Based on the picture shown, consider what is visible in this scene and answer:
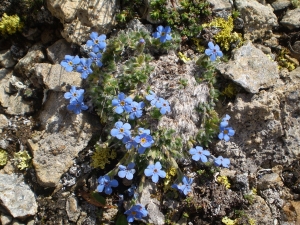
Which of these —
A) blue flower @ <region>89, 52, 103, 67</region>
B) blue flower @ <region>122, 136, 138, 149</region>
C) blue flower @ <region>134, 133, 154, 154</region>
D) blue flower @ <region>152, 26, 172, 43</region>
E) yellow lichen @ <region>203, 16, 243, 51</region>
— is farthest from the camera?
yellow lichen @ <region>203, 16, 243, 51</region>

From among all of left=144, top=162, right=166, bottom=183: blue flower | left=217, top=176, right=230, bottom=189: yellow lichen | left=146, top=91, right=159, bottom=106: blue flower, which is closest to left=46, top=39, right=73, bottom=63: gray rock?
left=146, top=91, right=159, bottom=106: blue flower

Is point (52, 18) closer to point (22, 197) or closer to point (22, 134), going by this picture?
point (22, 134)

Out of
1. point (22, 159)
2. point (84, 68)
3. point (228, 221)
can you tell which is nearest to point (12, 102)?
point (22, 159)

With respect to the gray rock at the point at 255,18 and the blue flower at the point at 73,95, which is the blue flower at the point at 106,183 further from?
the gray rock at the point at 255,18

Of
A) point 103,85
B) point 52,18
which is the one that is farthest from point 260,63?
point 52,18

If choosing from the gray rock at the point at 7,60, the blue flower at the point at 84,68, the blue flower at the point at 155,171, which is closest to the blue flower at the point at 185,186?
the blue flower at the point at 155,171

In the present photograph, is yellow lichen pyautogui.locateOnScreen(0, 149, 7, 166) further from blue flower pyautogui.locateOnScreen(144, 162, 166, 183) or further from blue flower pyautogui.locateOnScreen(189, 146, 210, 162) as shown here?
blue flower pyautogui.locateOnScreen(189, 146, 210, 162)

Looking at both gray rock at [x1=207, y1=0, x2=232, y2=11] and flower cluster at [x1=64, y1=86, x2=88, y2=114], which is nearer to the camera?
flower cluster at [x1=64, y1=86, x2=88, y2=114]
